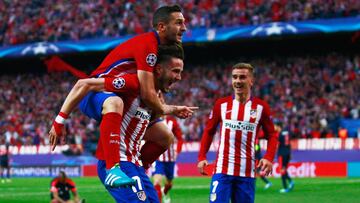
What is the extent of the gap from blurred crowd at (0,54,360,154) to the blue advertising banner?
2.11 metres

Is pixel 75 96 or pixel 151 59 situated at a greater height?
pixel 151 59

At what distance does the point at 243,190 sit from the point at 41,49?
36643 mm

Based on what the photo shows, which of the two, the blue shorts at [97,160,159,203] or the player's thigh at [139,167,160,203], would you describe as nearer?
the blue shorts at [97,160,159,203]

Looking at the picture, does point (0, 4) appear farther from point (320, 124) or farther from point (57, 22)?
point (320, 124)

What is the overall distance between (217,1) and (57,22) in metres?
11.1

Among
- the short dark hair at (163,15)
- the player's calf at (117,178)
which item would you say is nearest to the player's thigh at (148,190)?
the player's calf at (117,178)

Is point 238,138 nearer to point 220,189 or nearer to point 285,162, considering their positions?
point 220,189

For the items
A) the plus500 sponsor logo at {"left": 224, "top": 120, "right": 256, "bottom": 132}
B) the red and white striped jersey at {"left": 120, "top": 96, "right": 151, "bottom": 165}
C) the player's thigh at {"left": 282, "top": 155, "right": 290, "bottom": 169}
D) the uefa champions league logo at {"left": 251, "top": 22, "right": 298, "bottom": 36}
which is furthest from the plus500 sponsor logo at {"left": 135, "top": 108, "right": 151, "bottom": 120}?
the uefa champions league logo at {"left": 251, "top": 22, "right": 298, "bottom": 36}

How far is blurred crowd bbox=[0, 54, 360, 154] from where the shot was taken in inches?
1337

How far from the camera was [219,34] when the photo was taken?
39.8m

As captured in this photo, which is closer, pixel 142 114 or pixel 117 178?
pixel 117 178

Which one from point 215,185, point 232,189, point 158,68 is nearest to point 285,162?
point 232,189

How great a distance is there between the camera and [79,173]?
126 feet

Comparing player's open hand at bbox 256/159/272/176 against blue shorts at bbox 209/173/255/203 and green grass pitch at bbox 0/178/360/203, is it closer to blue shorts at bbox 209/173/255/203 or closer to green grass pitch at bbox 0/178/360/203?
blue shorts at bbox 209/173/255/203
